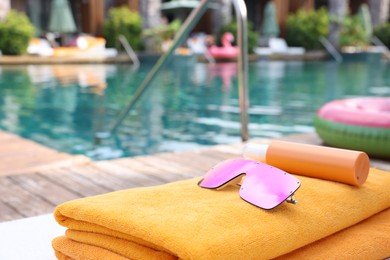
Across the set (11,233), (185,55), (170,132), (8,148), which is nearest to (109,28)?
(185,55)

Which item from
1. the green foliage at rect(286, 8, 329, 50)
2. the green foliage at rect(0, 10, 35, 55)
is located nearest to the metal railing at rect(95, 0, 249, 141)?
the green foliage at rect(0, 10, 35, 55)

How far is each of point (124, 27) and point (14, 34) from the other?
14.3 feet

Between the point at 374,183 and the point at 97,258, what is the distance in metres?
1.07

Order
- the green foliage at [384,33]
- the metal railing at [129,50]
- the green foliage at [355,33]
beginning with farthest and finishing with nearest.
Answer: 1. the green foliage at [384,33]
2. the green foliage at [355,33]
3. the metal railing at [129,50]

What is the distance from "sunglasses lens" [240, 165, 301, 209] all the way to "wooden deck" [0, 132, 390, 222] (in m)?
1.19

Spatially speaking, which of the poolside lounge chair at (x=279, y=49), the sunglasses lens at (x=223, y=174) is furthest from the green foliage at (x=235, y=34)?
the sunglasses lens at (x=223, y=174)

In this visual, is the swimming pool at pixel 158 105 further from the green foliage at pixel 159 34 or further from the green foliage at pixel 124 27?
the green foliage at pixel 124 27

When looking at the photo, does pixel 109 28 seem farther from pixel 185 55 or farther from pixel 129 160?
pixel 129 160

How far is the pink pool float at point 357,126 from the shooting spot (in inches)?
Answer: 158

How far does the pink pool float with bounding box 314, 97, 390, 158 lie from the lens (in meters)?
4.02

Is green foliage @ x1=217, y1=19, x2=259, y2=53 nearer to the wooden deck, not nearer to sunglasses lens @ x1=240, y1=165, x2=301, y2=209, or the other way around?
the wooden deck

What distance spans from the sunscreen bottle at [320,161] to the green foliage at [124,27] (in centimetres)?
1882

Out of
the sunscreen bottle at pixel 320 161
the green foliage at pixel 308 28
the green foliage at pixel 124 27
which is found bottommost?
the green foliage at pixel 308 28

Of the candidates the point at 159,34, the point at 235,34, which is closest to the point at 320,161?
the point at 159,34
